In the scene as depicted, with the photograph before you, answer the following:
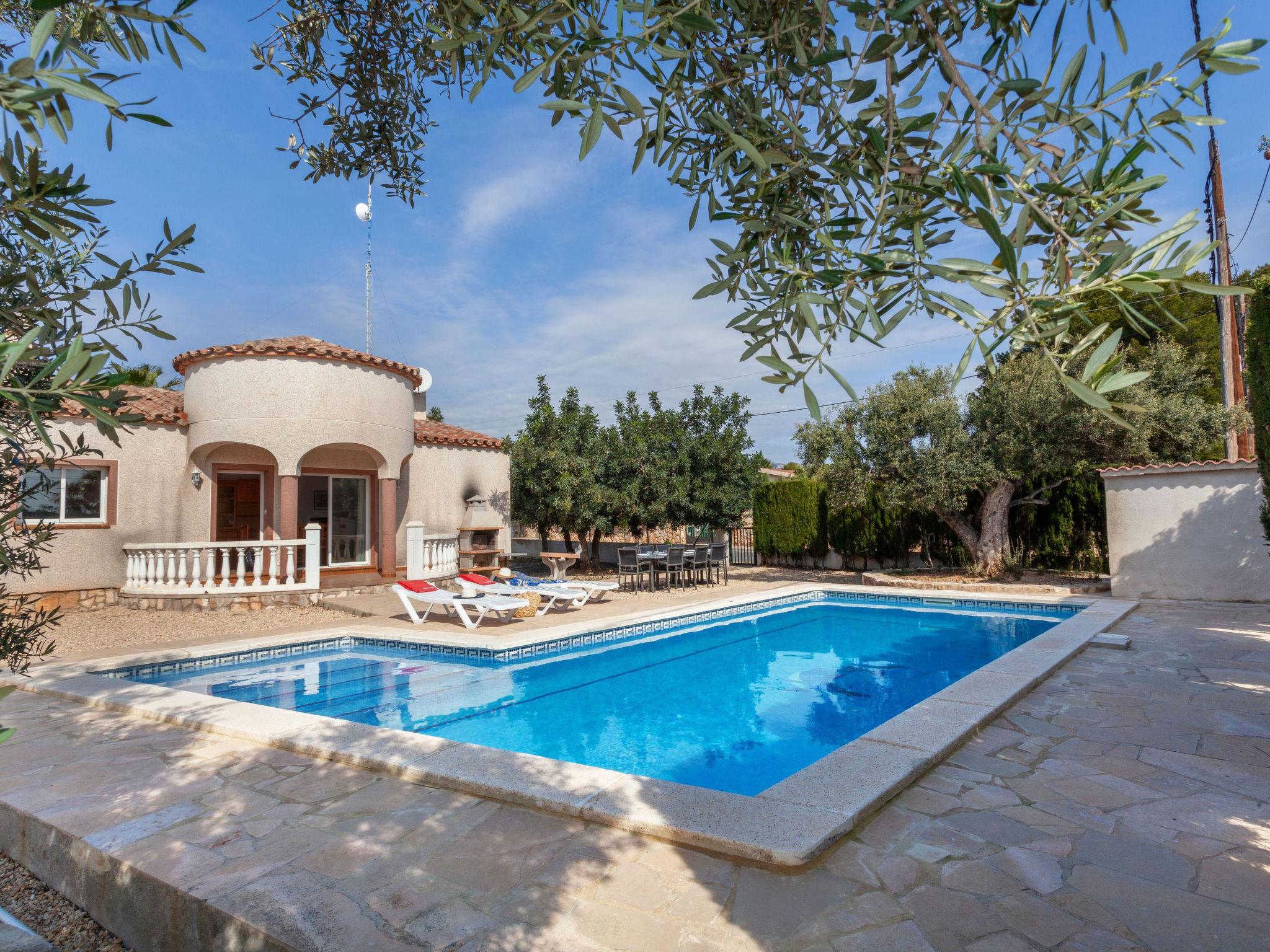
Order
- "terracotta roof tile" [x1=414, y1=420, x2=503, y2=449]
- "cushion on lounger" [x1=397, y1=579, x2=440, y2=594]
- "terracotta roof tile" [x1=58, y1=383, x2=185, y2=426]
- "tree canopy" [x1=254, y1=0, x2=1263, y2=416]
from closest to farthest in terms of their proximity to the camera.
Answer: "tree canopy" [x1=254, y1=0, x2=1263, y2=416]
"cushion on lounger" [x1=397, y1=579, x2=440, y2=594]
"terracotta roof tile" [x1=58, y1=383, x2=185, y2=426]
"terracotta roof tile" [x1=414, y1=420, x2=503, y2=449]

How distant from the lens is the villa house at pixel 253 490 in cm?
1220

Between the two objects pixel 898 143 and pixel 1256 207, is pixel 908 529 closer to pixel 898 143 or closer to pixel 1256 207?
pixel 1256 207

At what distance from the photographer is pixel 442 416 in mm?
42000

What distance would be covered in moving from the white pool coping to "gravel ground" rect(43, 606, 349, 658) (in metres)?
1.78

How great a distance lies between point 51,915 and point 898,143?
4.95m

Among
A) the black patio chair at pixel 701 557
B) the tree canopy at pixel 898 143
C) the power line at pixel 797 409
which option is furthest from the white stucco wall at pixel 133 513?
the tree canopy at pixel 898 143

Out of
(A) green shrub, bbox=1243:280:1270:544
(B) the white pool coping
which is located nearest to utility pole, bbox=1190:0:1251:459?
→ (A) green shrub, bbox=1243:280:1270:544

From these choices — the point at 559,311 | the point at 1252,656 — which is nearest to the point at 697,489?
the point at 559,311

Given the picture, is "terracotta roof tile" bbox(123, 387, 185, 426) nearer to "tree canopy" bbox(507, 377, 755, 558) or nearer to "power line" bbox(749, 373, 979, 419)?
"tree canopy" bbox(507, 377, 755, 558)

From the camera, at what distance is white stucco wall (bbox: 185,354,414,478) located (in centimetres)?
1319

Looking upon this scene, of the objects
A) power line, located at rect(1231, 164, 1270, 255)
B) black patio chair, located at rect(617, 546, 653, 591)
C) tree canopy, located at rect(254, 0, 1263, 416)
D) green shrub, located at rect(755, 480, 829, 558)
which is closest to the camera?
tree canopy, located at rect(254, 0, 1263, 416)

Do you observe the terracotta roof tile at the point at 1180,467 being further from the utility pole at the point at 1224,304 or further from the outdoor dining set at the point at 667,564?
the outdoor dining set at the point at 667,564

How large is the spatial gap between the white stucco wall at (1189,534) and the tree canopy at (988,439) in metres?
1.43

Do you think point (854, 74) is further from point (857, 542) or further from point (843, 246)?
point (857, 542)
